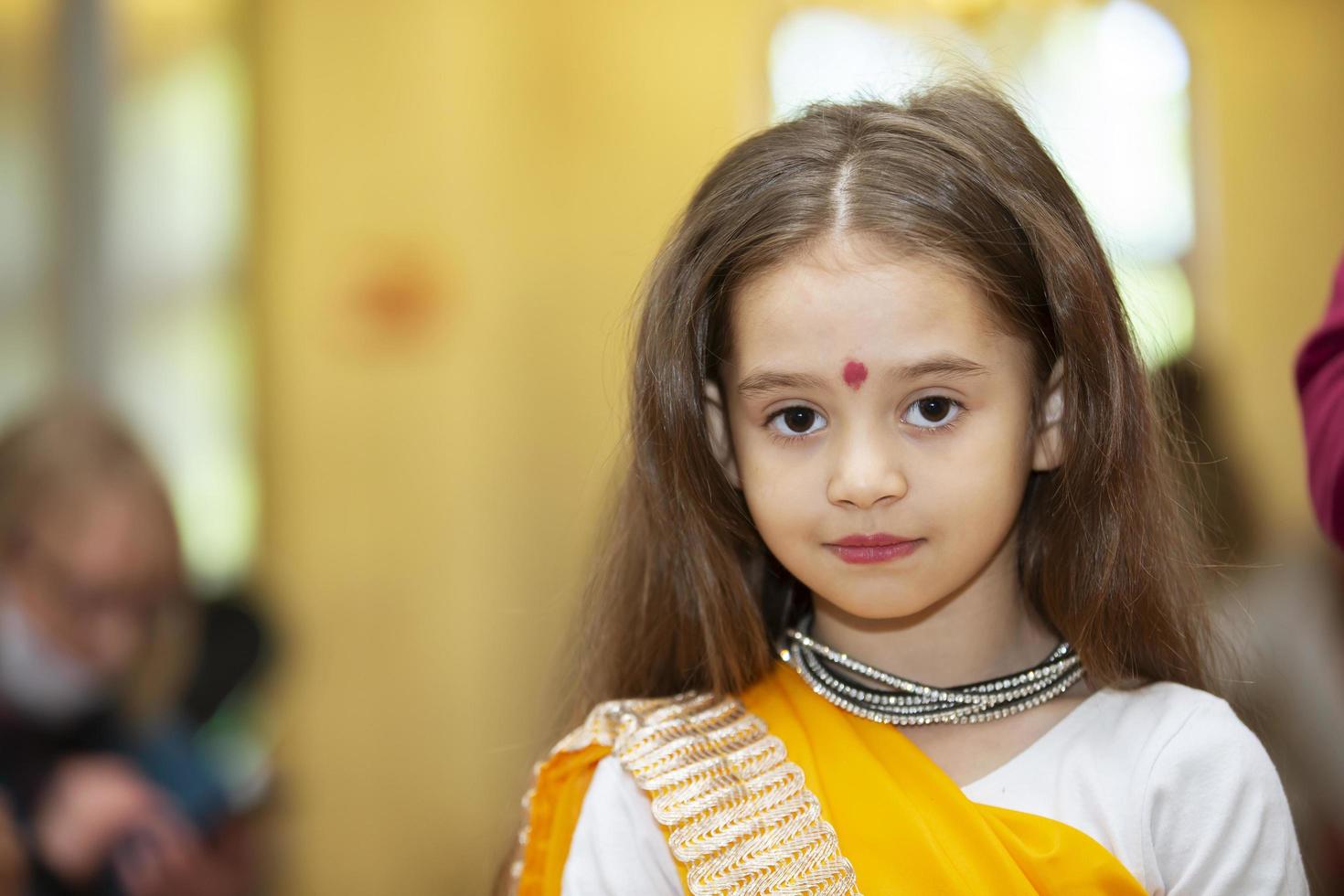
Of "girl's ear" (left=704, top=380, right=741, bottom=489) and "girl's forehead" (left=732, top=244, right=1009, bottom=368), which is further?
"girl's ear" (left=704, top=380, right=741, bottom=489)

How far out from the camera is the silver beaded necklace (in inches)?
41.4

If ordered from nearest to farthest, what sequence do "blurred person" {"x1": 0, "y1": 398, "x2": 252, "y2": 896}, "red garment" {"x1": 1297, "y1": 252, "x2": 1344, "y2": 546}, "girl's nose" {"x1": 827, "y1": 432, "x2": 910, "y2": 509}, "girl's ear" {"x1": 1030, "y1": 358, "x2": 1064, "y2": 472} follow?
"girl's nose" {"x1": 827, "y1": 432, "x2": 910, "y2": 509} → "girl's ear" {"x1": 1030, "y1": 358, "x2": 1064, "y2": 472} → "red garment" {"x1": 1297, "y1": 252, "x2": 1344, "y2": 546} → "blurred person" {"x1": 0, "y1": 398, "x2": 252, "y2": 896}

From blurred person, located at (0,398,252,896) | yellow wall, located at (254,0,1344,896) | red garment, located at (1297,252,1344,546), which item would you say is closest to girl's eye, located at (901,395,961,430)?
red garment, located at (1297,252,1344,546)

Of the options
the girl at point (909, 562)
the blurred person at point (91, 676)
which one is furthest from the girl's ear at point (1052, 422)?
the blurred person at point (91, 676)

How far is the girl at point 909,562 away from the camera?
968 millimetres

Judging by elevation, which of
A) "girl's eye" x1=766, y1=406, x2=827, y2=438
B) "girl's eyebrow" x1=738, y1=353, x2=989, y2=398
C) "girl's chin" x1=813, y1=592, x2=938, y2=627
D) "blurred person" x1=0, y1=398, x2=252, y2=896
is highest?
A: "girl's eyebrow" x1=738, y1=353, x2=989, y2=398

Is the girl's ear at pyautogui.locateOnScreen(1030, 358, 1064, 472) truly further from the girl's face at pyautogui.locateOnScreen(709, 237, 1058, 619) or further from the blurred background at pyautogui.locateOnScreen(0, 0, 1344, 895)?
the blurred background at pyautogui.locateOnScreen(0, 0, 1344, 895)

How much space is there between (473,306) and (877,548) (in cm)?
284

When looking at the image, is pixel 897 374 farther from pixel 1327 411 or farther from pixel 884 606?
pixel 1327 411

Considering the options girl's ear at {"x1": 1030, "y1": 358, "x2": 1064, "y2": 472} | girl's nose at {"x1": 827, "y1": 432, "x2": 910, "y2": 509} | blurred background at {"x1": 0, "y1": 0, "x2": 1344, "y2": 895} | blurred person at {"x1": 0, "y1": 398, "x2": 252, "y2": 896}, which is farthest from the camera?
blurred background at {"x1": 0, "y1": 0, "x2": 1344, "y2": 895}

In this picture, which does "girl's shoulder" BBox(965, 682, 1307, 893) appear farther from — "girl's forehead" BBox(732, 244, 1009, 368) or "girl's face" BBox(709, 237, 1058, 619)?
"girl's forehead" BBox(732, 244, 1009, 368)

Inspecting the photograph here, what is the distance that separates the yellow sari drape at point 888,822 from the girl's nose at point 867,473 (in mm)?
223

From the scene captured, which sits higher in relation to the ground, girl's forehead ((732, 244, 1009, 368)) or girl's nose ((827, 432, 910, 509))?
girl's forehead ((732, 244, 1009, 368))

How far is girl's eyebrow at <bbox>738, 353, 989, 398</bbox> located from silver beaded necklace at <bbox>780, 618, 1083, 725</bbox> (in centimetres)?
25
